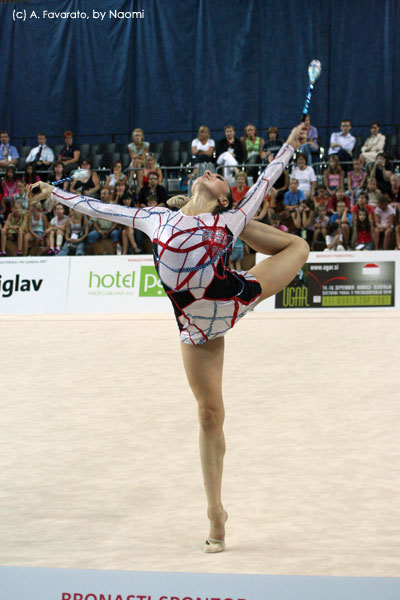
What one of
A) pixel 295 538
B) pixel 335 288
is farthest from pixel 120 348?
pixel 295 538

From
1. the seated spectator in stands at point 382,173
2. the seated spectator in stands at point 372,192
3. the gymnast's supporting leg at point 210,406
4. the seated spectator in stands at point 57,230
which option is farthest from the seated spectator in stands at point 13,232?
the gymnast's supporting leg at point 210,406

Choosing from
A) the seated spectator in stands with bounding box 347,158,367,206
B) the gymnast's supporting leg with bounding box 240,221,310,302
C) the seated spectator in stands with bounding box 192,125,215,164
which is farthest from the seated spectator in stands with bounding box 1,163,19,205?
the gymnast's supporting leg with bounding box 240,221,310,302

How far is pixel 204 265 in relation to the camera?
10.8 feet

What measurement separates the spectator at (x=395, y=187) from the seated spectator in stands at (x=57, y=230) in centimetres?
496

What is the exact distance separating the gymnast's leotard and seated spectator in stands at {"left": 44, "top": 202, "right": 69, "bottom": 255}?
8568 millimetres

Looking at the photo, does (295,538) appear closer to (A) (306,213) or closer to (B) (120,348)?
(B) (120,348)

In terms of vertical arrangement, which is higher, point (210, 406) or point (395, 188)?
point (395, 188)

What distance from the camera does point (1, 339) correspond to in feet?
28.9

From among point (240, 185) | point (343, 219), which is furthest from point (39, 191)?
point (343, 219)

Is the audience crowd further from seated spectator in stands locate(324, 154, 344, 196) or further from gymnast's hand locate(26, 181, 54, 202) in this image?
gymnast's hand locate(26, 181, 54, 202)

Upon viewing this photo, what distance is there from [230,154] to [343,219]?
7.73 ft

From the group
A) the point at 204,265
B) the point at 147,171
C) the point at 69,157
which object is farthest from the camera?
the point at 69,157

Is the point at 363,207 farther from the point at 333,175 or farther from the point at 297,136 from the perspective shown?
the point at 297,136

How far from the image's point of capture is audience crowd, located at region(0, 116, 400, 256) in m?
10.9
